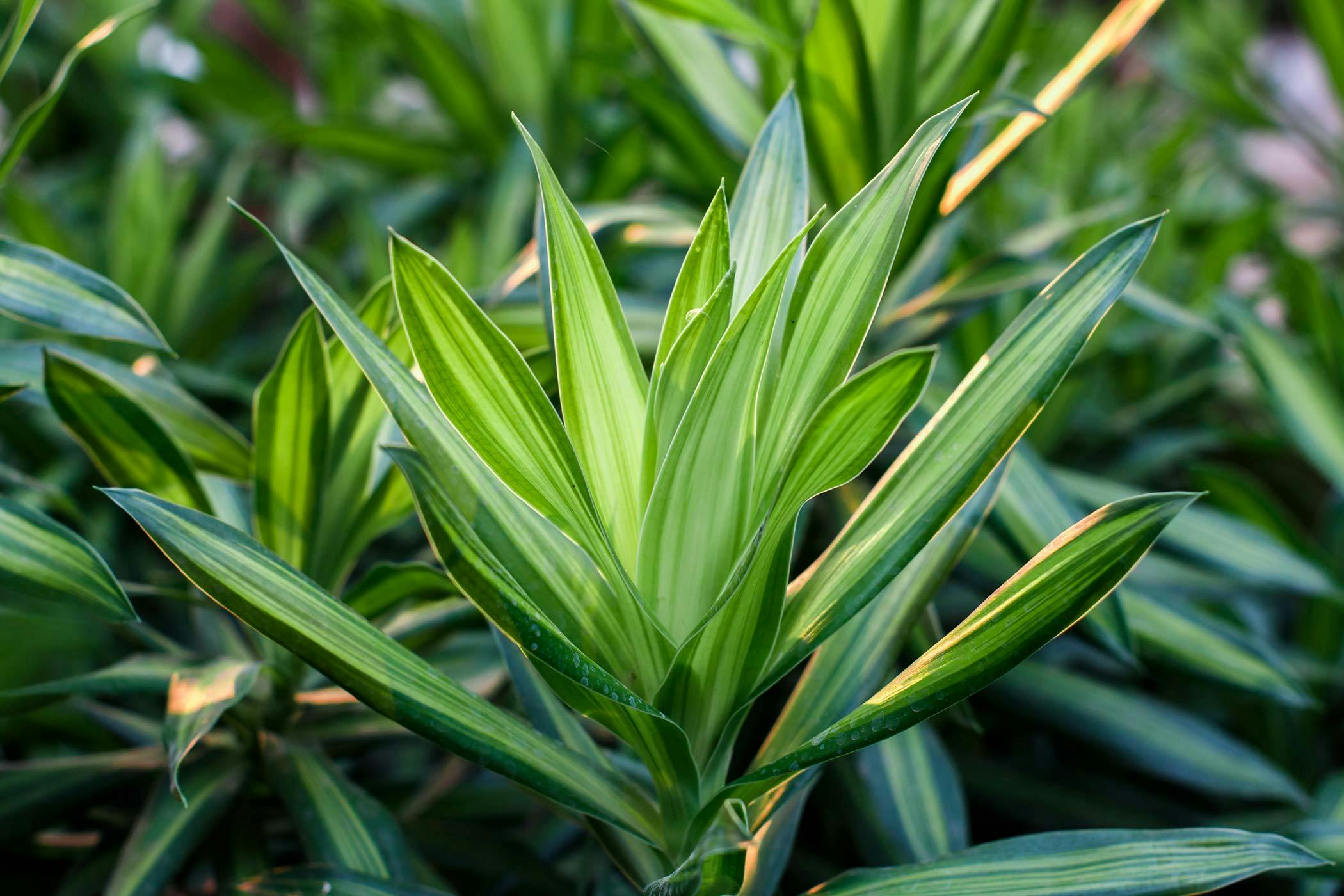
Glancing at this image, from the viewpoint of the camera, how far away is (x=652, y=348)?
0.80 metres

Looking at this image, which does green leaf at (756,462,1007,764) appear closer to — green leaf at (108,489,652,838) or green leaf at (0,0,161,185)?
green leaf at (108,489,652,838)

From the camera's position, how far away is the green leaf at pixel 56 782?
61cm

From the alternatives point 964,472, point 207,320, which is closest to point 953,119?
point 964,472

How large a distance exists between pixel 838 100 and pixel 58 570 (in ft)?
2.01

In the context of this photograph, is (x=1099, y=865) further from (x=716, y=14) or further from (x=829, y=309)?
(x=716, y=14)

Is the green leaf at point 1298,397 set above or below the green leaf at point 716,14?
below

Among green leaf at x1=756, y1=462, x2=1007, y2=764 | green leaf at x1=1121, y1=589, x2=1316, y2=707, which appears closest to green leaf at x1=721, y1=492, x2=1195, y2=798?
green leaf at x1=756, y1=462, x2=1007, y2=764

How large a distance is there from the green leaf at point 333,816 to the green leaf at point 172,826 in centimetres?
3

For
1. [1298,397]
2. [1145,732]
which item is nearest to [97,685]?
[1145,732]

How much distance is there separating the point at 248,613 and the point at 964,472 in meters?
0.33

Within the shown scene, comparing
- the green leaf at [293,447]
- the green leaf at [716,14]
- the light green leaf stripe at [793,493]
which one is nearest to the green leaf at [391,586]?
the green leaf at [293,447]

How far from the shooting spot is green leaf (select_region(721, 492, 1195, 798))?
43 cm

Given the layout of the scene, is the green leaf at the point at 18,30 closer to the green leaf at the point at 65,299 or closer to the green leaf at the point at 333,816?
the green leaf at the point at 65,299

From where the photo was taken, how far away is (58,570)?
0.50 metres
